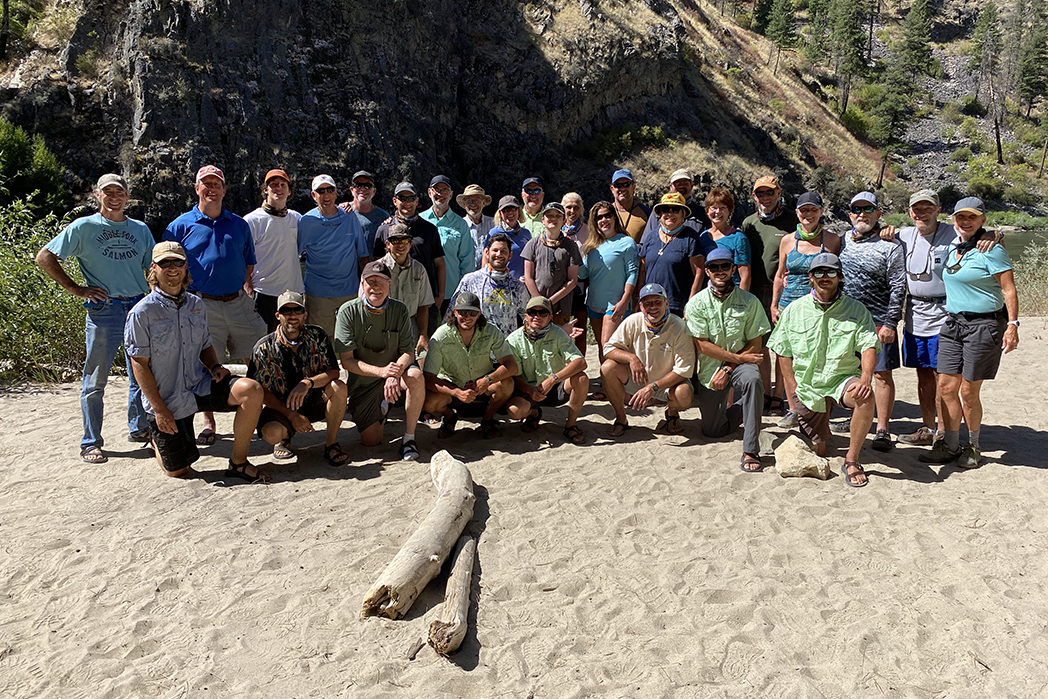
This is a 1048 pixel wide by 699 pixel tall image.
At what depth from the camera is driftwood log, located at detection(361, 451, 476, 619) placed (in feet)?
12.6

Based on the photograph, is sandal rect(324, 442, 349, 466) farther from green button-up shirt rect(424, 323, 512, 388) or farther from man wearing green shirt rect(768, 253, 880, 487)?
man wearing green shirt rect(768, 253, 880, 487)

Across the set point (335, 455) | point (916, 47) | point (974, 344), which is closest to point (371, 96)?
point (335, 455)

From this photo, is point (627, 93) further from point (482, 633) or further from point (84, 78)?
point (482, 633)

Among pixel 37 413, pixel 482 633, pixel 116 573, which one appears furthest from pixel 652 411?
pixel 37 413

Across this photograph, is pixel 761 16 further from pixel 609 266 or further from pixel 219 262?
pixel 219 262

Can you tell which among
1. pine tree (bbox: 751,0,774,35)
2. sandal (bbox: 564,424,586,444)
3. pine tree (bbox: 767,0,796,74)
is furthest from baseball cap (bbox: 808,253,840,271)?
pine tree (bbox: 751,0,774,35)

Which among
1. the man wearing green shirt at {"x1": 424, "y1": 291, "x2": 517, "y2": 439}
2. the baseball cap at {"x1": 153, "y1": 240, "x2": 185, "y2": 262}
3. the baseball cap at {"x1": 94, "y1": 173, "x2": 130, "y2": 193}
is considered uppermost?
the baseball cap at {"x1": 94, "y1": 173, "x2": 130, "y2": 193}

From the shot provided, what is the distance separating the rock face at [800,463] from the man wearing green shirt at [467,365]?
2.32m

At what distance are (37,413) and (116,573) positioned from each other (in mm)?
3978

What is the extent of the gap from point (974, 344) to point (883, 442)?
3.53 feet

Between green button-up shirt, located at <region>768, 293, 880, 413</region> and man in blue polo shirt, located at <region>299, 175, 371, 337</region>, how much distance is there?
4.02 m

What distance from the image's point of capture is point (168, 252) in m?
5.08

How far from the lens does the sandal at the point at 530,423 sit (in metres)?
6.45

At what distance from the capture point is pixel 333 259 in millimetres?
6684
